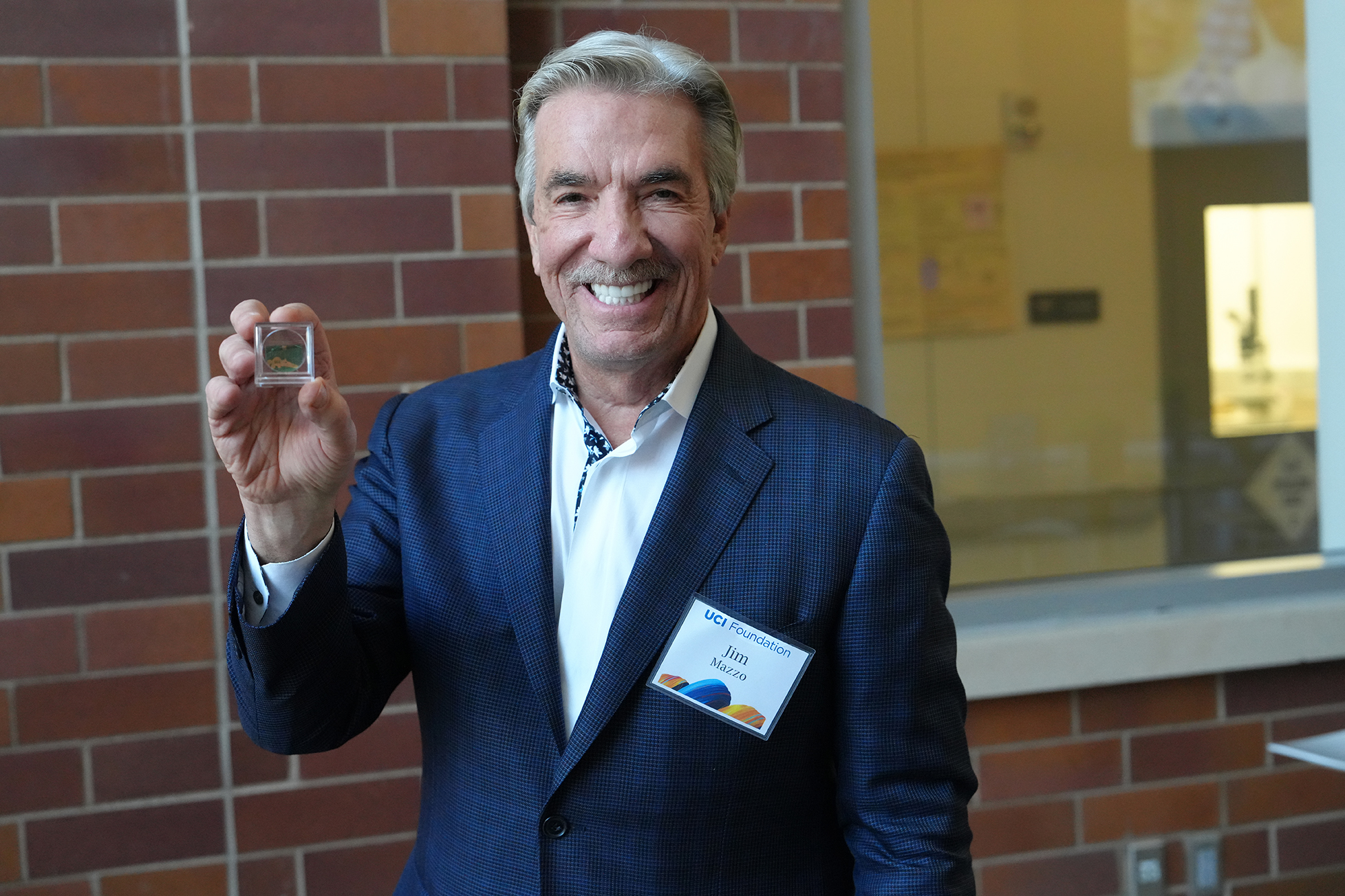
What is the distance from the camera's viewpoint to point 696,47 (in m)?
2.41

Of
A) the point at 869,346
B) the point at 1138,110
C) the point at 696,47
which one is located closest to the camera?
the point at 696,47

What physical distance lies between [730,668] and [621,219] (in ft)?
1.81

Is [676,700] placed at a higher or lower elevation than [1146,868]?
higher

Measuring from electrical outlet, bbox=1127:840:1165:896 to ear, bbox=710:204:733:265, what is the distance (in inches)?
74.4

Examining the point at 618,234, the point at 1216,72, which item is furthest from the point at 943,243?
the point at 618,234

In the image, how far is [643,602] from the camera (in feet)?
4.62

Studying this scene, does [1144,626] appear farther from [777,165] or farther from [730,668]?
[730,668]

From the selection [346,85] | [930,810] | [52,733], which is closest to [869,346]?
[346,85]

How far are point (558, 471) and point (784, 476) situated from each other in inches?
11.8

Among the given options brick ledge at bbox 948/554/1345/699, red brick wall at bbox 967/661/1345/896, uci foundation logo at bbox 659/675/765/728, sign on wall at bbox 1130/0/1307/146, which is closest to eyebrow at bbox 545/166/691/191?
uci foundation logo at bbox 659/675/765/728

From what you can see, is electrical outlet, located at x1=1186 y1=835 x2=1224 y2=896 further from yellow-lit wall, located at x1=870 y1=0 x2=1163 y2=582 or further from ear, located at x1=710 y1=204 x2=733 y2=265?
ear, located at x1=710 y1=204 x2=733 y2=265

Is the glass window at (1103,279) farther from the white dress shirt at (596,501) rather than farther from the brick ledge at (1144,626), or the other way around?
the white dress shirt at (596,501)

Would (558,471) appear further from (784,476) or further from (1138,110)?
(1138,110)

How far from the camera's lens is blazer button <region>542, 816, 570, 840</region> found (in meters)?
1.41
